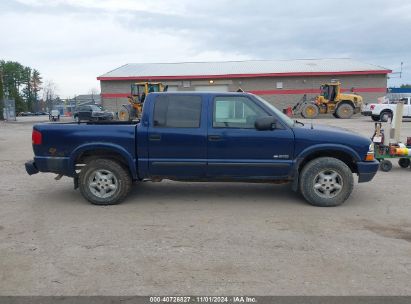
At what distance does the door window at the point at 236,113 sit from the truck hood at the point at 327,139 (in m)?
0.68

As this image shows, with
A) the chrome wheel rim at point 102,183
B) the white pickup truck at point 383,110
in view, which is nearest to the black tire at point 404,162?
the chrome wheel rim at point 102,183

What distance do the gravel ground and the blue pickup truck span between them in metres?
0.41

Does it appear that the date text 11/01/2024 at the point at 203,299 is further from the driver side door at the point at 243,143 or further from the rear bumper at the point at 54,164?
the rear bumper at the point at 54,164

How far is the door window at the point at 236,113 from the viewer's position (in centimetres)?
587

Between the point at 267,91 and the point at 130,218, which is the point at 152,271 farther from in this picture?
the point at 267,91

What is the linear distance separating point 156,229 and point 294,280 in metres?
2.02

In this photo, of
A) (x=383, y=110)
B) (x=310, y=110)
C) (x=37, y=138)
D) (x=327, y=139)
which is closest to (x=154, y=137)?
(x=37, y=138)

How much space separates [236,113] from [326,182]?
1762 millimetres

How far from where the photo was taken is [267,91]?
3619 cm

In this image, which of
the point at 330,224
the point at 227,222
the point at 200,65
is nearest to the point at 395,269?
the point at 330,224

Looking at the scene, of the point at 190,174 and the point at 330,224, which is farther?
the point at 190,174

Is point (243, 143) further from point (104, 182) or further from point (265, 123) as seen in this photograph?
point (104, 182)

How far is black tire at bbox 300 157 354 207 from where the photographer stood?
5859mm

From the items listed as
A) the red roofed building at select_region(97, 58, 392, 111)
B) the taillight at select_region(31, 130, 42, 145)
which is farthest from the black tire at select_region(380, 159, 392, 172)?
the red roofed building at select_region(97, 58, 392, 111)
